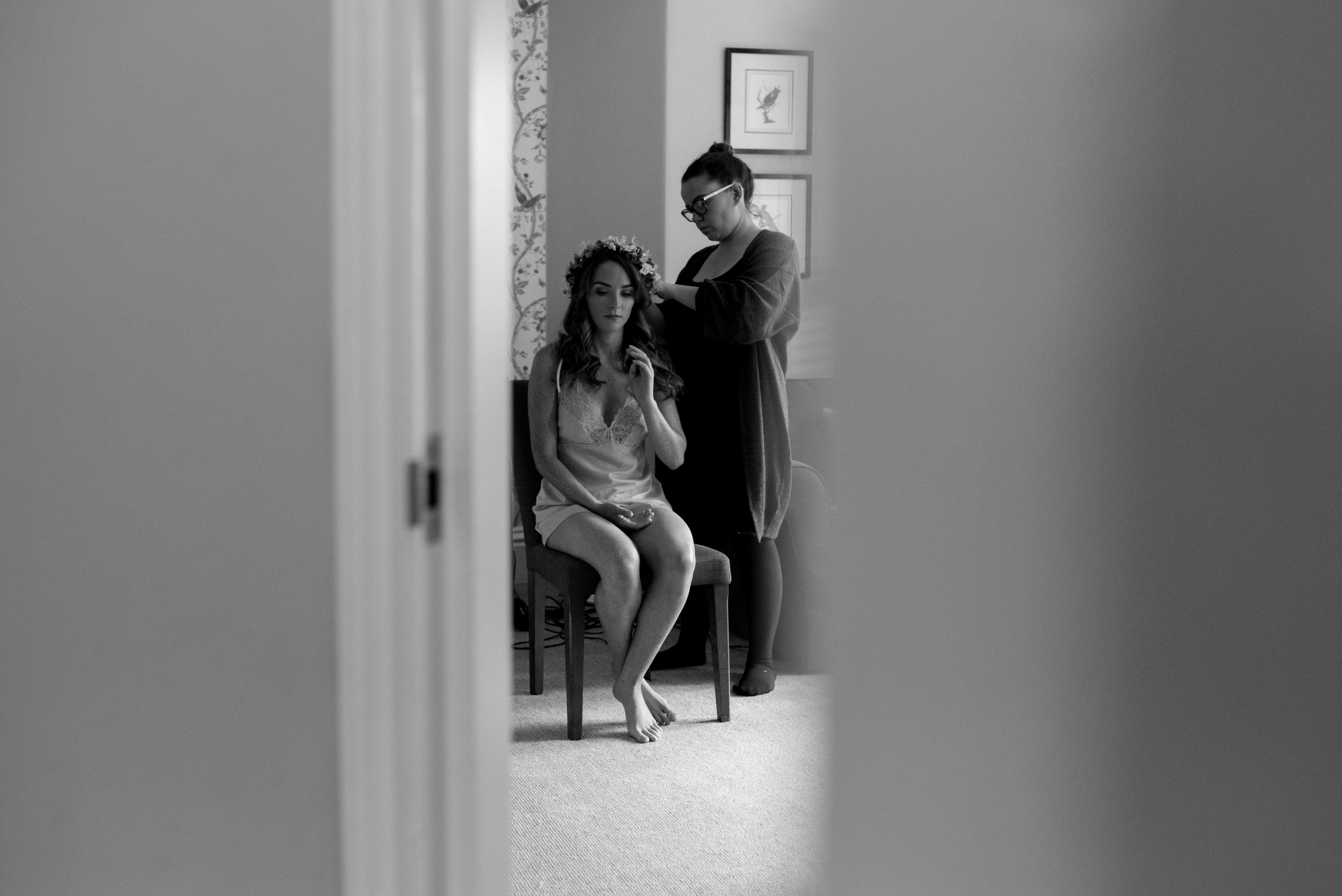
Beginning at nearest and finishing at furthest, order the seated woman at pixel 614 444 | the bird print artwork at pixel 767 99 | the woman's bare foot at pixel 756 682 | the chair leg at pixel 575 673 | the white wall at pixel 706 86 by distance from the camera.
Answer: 1. the chair leg at pixel 575 673
2. the seated woman at pixel 614 444
3. the woman's bare foot at pixel 756 682
4. the white wall at pixel 706 86
5. the bird print artwork at pixel 767 99

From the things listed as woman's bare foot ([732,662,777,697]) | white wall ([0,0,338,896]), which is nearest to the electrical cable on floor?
woman's bare foot ([732,662,777,697])

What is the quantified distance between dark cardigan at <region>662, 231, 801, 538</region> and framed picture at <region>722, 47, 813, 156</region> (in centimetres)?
130

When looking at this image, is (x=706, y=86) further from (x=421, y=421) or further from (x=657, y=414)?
(x=421, y=421)

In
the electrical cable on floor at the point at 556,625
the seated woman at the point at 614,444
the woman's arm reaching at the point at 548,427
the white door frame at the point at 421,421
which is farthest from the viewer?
the electrical cable on floor at the point at 556,625

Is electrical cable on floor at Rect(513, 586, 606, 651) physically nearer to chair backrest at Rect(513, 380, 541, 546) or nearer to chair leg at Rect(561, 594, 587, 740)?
chair backrest at Rect(513, 380, 541, 546)

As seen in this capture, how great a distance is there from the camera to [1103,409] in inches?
19.8

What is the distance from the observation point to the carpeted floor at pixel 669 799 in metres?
2.03

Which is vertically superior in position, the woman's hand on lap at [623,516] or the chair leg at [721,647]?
the woman's hand on lap at [623,516]

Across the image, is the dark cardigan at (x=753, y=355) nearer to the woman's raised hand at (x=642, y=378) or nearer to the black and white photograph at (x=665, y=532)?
the woman's raised hand at (x=642, y=378)

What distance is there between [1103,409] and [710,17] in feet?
13.4

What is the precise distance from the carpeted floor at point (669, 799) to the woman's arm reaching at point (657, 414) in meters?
0.69

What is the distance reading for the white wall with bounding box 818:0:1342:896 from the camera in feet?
1.59

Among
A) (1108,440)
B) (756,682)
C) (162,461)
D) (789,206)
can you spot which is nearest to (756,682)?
(756,682)

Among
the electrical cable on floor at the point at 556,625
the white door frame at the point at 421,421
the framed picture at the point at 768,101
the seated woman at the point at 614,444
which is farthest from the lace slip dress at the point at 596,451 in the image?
the white door frame at the point at 421,421
